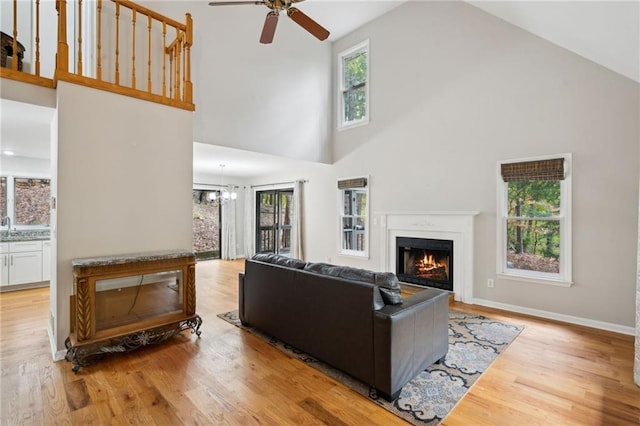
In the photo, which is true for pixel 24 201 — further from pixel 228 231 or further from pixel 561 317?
pixel 561 317

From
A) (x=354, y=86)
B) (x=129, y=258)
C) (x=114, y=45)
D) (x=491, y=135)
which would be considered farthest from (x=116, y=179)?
(x=354, y=86)

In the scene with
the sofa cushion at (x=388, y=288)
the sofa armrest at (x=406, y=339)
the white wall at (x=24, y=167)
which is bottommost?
the sofa armrest at (x=406, y=339)

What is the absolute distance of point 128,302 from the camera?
3.04 m

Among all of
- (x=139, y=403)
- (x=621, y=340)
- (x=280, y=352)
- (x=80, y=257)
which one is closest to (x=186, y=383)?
(x=139, y=403)

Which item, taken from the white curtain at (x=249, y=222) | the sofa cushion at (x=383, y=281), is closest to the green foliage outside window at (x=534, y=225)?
the sofa cushion at (x=383, y=281)

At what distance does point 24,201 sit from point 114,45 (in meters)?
3.70

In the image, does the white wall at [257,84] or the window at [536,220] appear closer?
the window at [536,220]

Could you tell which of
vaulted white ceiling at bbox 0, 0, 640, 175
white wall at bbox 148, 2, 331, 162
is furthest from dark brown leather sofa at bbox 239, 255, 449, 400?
white wall at bbox 148, 2, 331, 162

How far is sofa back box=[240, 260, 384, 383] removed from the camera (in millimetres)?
2289

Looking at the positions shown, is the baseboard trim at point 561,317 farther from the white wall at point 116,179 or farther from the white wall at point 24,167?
the white wall at point 24,167

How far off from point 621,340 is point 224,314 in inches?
177

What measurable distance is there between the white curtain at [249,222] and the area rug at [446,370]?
482 cm

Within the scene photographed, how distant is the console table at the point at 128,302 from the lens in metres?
2.67

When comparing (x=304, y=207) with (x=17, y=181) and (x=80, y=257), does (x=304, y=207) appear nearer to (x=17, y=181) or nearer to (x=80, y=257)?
(x=80, y=257)
